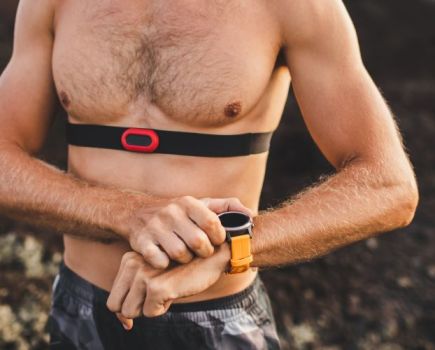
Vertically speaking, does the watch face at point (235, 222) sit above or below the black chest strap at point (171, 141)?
above

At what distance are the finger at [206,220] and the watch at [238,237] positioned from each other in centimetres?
4

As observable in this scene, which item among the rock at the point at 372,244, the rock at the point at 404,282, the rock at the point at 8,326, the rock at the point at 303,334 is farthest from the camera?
the rock at the point at 372,244

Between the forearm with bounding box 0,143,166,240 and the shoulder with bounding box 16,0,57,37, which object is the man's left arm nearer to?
the forearm with bounding box 0,143,166,240

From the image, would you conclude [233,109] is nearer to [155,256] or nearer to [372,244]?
[155,256]

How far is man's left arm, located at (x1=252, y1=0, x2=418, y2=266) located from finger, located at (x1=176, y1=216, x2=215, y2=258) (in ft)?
0.63

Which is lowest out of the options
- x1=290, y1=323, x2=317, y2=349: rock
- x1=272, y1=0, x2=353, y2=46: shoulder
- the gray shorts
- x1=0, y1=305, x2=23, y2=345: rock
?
x1=290, y1=323, x2=317, y2=349: rock

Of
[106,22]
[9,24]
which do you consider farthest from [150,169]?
[9,24]

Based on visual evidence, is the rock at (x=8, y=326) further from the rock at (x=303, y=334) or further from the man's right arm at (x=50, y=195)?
the man's right arm at (x=50, y=195)

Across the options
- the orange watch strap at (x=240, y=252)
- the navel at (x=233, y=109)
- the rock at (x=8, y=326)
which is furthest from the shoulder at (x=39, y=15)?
the rock at (x=8, y=326)

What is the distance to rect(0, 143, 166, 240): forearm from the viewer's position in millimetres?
1834

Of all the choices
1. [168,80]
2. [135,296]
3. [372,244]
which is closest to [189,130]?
[168,80]

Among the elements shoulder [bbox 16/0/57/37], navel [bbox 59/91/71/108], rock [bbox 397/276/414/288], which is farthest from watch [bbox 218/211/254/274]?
rock [bbox 397/276/414/288]

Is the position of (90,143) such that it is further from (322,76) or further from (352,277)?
(352,277)

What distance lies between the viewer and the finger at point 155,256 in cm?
154
